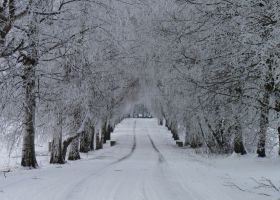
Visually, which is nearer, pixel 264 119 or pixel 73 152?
pixel 264 119

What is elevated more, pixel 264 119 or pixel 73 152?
pixel 264 119

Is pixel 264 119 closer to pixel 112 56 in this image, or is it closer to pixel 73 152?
pixel 112 56

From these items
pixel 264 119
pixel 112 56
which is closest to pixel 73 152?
pixel 112 56

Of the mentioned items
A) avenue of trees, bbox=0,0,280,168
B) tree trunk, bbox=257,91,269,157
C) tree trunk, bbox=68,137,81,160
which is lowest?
tree trunk, bbox=68,137,81,160

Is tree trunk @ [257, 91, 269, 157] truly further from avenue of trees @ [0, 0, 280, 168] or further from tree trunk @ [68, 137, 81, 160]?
tree trunk @ [68, 137, 81, 160]

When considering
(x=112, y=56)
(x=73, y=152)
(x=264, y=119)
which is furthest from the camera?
(x=73, y=152)

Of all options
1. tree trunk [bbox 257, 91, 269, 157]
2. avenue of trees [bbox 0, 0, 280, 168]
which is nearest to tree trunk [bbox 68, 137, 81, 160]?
avenue of trees [bbox 0, 0, 280, 168]

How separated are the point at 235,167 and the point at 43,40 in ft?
32.4

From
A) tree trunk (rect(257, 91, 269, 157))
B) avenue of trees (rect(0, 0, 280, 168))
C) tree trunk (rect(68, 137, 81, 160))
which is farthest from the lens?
tree trunk (rect(68, 137, 81, 160))

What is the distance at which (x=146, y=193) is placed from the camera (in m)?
10.9

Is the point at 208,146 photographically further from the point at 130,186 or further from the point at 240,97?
the point at 130,186

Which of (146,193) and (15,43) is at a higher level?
(15,43)

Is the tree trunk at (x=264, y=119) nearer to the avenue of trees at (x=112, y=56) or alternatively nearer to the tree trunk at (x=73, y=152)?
the avenue of trees at (x=112, y=56)

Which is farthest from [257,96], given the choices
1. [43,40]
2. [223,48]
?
[43,40]
